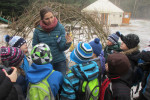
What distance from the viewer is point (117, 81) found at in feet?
4.07

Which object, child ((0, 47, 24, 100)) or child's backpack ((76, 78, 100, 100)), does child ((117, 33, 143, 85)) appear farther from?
child ((0, 47, 24, 100))

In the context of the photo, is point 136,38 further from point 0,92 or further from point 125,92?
point 0,92

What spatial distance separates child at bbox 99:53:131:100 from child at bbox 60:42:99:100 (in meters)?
0.18

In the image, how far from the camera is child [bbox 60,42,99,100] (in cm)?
117

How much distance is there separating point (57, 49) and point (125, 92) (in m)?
1.11

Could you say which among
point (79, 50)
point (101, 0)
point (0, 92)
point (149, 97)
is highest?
point (101, 0)

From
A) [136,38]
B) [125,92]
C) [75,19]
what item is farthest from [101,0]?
[125,92]

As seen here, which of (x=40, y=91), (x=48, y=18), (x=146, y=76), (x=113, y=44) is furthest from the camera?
(x=113, y=44)

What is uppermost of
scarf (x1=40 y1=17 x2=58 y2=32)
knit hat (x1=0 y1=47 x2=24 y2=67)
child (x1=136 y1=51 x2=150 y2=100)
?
scarf (x1=40 y1=17 x2=58 y2=32)

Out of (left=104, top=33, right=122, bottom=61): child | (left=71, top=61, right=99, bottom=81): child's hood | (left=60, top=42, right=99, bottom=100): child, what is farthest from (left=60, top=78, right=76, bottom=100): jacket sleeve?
(left=104, top=33, right=122, bottom=61): child

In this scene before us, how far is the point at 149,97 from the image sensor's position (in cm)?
138

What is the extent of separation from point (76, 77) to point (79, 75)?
52 mm

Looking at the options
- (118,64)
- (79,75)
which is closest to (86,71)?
(79,75)

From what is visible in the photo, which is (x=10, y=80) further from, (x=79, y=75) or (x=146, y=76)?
(x=146, y=76)
